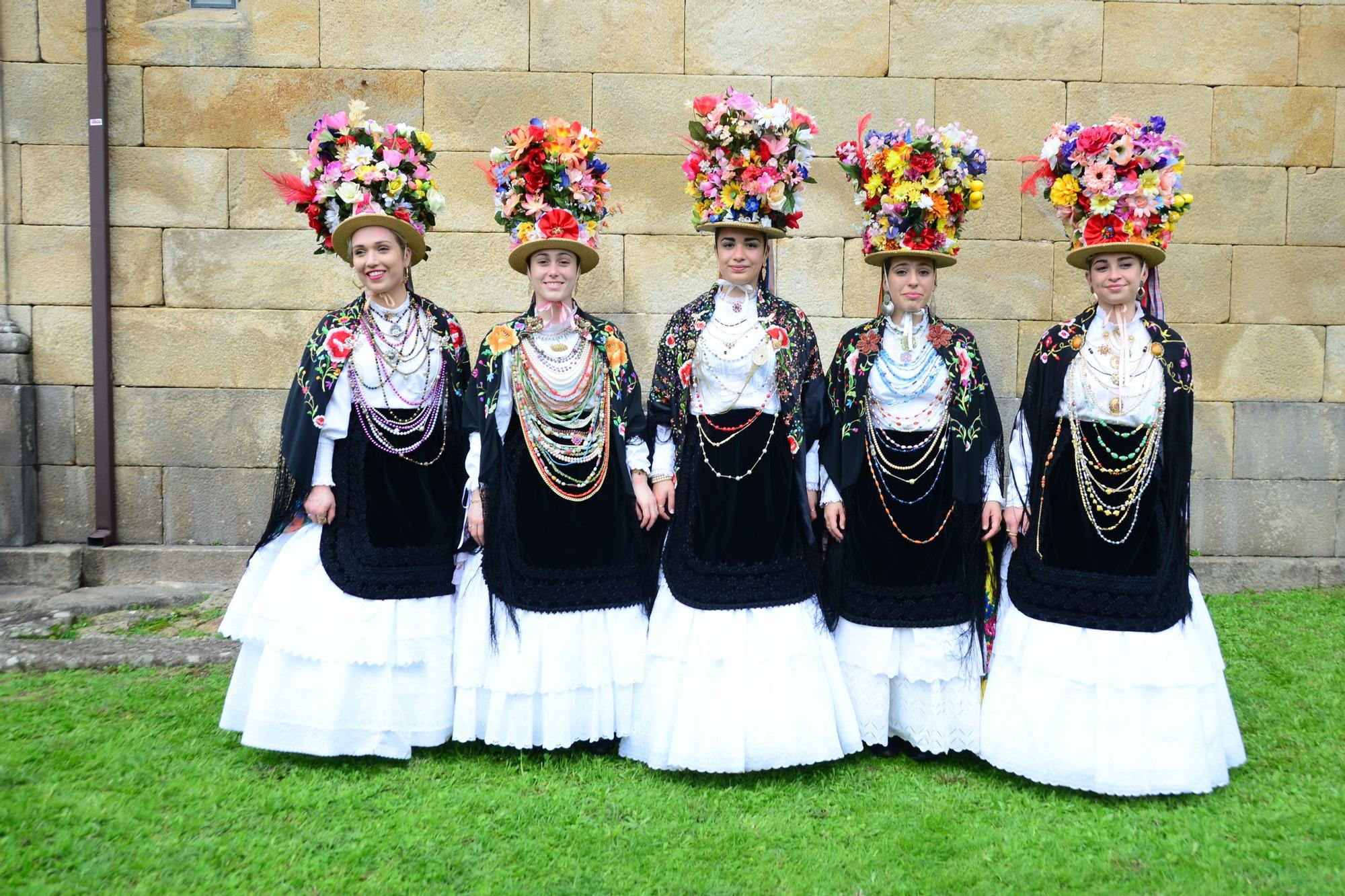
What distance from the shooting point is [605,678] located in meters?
3.50

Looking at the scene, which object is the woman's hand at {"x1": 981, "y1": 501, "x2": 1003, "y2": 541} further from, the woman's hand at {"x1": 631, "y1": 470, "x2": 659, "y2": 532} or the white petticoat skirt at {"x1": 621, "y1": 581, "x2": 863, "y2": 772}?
the woman's hand at {"x1": 631, "y1": 470, "x2": 659, "y2": 532}

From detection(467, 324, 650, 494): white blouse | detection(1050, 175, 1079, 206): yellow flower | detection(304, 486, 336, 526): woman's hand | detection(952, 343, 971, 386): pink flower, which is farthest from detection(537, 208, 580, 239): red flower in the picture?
detection(1050, 175, 1079, 206): yellow flower

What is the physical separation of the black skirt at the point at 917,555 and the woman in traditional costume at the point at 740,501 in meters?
0.21

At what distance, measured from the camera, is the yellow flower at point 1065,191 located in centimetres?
334

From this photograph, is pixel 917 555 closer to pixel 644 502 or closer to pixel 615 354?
pixel 644 502

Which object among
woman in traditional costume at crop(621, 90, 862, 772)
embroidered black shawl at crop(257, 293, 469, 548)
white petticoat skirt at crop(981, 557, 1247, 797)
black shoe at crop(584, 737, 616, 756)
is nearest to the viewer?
white petticoat skirt at crop(981, 557, 1247, 797)

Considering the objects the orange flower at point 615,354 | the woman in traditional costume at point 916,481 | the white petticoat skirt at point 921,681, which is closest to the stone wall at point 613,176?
the orange flower at point 615,354

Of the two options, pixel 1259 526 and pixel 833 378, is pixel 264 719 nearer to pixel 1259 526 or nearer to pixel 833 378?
pixel 833 378

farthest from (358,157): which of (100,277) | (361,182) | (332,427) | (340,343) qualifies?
(100,277)

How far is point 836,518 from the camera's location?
348cm

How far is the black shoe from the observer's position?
11.6ft

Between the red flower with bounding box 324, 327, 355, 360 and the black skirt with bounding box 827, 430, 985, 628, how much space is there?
1831 millimetres

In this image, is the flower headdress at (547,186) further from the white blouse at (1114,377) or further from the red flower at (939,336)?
the white blouse at (1114,377)

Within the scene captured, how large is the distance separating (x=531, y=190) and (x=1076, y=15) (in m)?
3.55
